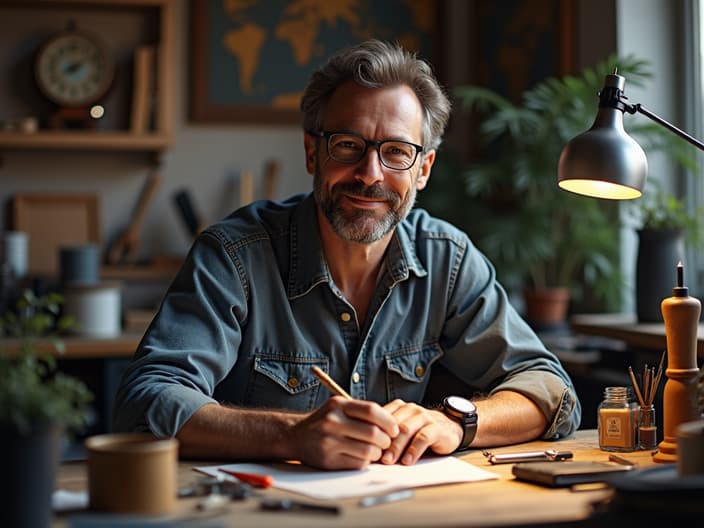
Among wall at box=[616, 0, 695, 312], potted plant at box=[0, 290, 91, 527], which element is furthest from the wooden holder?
wall at box=[616, 0, 695, 312]

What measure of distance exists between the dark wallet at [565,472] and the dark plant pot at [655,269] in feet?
3.93

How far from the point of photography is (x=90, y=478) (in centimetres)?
125

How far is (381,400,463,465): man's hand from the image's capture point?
5.18 feet

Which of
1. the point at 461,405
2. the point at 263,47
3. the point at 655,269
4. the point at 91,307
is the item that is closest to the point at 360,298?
the point at 461,405

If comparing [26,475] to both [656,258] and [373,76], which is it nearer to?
[373,76]

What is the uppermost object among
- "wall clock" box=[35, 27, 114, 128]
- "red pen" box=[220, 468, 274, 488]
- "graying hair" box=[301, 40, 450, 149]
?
"wall clock" box=[35, 27, 114, 128]

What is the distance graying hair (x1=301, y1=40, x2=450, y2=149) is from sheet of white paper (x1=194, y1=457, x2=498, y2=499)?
A: 33.6 inches

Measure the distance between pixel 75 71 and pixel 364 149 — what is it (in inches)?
101

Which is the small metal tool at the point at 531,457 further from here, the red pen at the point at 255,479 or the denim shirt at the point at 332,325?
the red pen at the point at 255,479

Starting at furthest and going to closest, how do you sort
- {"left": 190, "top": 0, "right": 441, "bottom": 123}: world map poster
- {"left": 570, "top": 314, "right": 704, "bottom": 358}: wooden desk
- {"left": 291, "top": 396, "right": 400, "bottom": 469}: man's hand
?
{"left": 190, "top": 0, "right": 441, "bottom": 123}: world map poster
{"left": 570, "top": 314, "right": 704, "bottom": 358}: wooden desk
{"left": 291, "top": 396, "right": 400, "bottom": 469}: man's hand

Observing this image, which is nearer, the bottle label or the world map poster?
the bottle label

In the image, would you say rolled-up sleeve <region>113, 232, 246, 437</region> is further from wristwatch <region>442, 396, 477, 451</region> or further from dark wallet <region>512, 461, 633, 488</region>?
dark wallet <region>512, 461, 633, 488</region>

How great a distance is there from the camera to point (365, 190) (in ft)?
6.66

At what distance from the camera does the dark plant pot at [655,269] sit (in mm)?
2617
